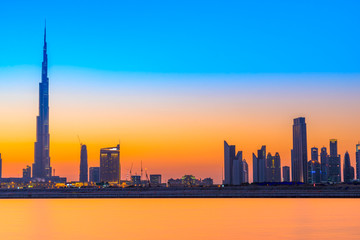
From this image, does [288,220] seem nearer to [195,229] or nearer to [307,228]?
[307,228]

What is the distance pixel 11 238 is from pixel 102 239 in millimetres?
9485

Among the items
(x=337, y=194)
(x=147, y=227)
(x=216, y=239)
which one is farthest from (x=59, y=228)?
(x=337, y=194)

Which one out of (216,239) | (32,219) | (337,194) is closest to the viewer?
(216,239)

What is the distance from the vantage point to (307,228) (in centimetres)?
7462

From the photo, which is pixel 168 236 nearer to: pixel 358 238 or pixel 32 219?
pixel 358 238

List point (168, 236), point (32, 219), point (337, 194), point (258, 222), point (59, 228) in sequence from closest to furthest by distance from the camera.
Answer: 1. point (168, 236)
2. point (59, 228)
3. point (258, 222)
4. point (32, 219)
5. point (337, 194)

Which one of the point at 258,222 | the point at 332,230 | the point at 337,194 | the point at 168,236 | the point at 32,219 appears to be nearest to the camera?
the point at 168,236

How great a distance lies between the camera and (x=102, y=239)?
206 ft

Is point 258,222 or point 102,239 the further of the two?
point 258,222

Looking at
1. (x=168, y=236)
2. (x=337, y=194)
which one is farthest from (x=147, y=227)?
(x=337, y=194)

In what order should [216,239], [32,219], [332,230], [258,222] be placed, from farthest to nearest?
1. [32,219]
2. [258,222]
3. [332,230]
4. [216,239]

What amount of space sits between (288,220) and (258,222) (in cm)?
576

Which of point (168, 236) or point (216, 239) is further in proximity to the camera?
point (168, 236)

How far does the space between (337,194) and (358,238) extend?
140 m
